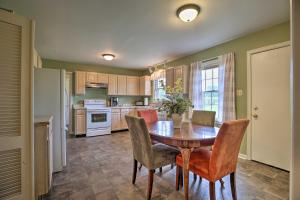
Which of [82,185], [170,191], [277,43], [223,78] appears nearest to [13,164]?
[82,185]

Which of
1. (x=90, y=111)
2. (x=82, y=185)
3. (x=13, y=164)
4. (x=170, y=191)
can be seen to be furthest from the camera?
(x=90, y=111)

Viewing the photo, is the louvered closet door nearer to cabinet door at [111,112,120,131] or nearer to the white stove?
the white stove

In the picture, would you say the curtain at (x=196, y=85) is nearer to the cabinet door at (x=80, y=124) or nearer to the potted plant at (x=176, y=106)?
the potted plant at (x=176, y=106)

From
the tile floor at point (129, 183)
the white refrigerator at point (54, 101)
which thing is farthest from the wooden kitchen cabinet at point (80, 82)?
the white refrigerator at point (54, 101)

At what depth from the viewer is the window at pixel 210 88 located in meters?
3.67

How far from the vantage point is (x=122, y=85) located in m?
5.95

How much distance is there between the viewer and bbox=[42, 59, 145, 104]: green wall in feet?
16.3

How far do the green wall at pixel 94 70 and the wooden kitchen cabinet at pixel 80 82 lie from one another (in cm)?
32

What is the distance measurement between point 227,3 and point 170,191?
8.54 ft

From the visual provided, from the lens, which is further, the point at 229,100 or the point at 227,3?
the point at 229,100

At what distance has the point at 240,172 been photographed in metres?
2.49

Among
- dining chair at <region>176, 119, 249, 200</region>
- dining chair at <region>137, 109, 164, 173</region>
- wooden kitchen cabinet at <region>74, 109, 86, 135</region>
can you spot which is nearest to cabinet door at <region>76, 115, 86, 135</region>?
wooden kitchen cabinet at <region>74, 109, 86, 135</region>

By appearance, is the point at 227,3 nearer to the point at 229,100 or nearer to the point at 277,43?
the point at 277,43

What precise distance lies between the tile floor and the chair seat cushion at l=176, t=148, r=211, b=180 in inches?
17.6
